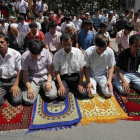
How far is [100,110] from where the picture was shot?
8.14 feet

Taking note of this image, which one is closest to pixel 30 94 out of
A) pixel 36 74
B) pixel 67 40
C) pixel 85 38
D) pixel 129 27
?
pixel 36 74

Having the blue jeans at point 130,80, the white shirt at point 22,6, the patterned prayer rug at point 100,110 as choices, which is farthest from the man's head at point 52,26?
the white shirt at point 22,6

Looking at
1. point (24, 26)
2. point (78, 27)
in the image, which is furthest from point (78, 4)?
point (24, 26)

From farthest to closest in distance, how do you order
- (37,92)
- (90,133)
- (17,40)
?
(17,40)
(37,92)
(90,133)

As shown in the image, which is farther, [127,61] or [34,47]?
[127,61]

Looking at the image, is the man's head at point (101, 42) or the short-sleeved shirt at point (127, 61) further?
the short-sleeved shirt at point (127, 61)

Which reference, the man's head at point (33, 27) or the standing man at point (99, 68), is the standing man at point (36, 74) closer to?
the standing man at point (99, 68)

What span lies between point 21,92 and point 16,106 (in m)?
0.25

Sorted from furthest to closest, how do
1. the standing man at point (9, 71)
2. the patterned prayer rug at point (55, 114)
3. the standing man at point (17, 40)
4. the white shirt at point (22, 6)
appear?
the white shirt at point (22, 6)
the standing man at point (17, 40)
the standing man at point (9, 71)
the patterned prayer rug at point (55, 114)

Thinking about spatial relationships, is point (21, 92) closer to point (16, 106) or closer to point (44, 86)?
point (16, 106)

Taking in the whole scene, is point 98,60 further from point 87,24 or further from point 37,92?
point 87,24

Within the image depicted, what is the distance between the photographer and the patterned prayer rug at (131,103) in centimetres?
239

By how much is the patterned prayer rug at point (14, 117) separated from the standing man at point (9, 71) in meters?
0.11

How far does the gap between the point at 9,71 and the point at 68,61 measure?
3.52 ft
